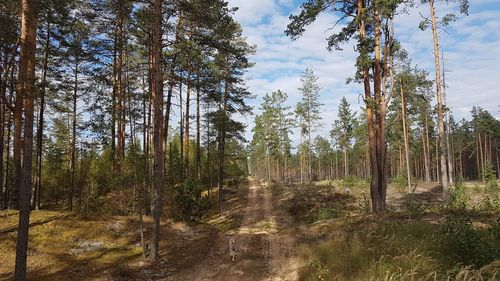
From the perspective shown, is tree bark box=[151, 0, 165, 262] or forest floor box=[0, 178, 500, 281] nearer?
forest floor box=[0, 178, 500, 281]

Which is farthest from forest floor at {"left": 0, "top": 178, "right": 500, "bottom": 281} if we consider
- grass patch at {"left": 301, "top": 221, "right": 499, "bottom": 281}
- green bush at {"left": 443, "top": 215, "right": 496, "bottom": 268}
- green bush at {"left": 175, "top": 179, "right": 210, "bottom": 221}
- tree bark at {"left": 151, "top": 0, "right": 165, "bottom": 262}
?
tree bark at {"left": 151, "top": 0, "right": 165, "bottom": 262}

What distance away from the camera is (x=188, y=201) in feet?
61.5

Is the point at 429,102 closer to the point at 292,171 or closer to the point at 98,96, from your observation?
the point at 98,96

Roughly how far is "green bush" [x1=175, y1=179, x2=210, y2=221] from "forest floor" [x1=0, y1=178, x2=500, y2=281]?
74 cm

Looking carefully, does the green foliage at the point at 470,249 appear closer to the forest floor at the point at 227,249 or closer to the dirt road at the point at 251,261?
the forest floor at the point at 227,249

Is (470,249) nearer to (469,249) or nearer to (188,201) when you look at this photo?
(469,249)

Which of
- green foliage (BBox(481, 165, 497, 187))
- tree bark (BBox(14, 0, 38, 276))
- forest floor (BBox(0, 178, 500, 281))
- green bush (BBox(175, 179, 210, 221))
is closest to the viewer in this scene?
forest floor (BBox(0, 178, 500, 281))

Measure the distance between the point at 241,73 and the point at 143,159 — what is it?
19.3m

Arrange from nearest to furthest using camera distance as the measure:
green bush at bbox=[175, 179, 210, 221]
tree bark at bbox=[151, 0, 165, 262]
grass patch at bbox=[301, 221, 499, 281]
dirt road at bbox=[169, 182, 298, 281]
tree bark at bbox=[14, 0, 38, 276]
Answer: grass patch at bbox=[301, 221, 499, 281], tree bark at bbox=[14, 0, 38, 276], dirt road at bbox=[169, 182, 298, 281], tree bark at bbox=[151, 0, 165, 262], green bush at bbox=[175, 179, 210, 221]

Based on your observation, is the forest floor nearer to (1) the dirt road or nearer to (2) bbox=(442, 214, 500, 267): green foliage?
(1) the dirt road

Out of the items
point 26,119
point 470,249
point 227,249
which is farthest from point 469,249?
point 26,119

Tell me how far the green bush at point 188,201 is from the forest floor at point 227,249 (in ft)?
2.44

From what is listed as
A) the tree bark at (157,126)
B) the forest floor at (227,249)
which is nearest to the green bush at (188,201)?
the forest floor at (227,249)

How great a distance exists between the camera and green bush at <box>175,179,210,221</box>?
1867 centimetres
